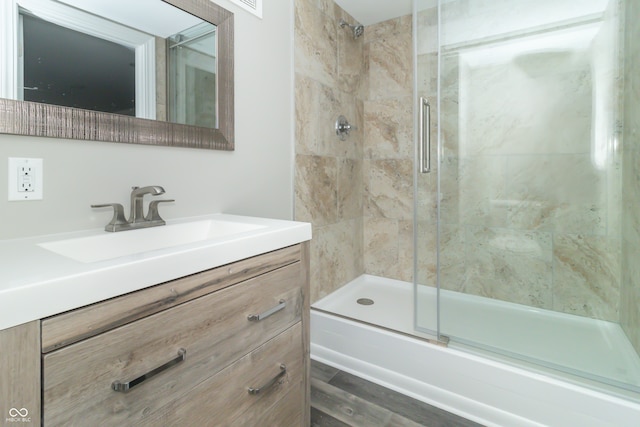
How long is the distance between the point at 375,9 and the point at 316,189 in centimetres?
143

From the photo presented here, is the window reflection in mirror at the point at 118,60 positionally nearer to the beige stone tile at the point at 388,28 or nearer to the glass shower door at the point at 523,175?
the glass shower door at the point at 523,175

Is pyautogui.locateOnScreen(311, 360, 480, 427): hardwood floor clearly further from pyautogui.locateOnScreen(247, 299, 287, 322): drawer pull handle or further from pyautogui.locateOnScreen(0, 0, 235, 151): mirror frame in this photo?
pyautogui.locateOnScreen(0, 0, 235, 151): mirror frame

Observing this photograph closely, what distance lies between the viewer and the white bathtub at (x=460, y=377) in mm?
1236

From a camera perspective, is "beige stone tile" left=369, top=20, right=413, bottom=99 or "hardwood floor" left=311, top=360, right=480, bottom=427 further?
"beige stone tile" left=369, top=20, right=413, bottom=99

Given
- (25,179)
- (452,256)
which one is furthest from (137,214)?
(452,256)

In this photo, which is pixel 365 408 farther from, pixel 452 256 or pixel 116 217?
pixel 116 217

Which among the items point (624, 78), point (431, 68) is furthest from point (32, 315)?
point (624, 78)

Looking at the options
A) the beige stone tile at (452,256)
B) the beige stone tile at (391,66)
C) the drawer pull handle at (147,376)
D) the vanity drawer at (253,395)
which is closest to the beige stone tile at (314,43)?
the beige stone tile at (391,66)

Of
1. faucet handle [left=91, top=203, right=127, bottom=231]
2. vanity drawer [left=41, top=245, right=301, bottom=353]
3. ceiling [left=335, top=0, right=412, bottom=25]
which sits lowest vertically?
vanity drawer [left=41, top=245, right=301, bottom=353]

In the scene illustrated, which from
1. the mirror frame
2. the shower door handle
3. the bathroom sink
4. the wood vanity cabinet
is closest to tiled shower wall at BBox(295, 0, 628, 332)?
the shower door handle

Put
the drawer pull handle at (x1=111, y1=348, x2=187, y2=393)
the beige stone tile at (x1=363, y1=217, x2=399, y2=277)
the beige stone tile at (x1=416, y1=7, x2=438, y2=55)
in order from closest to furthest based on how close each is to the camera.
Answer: the drawer pull handle at (x1=111, y1=348, x2=187, y2=393), the beige stone tile at (x1=416, y1=7, x2=438, y2=55), the beige stone tile at (x1=363, y1=217, x2=399, y2=277)

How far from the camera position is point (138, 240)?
109 centimetres

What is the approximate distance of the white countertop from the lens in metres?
0.51

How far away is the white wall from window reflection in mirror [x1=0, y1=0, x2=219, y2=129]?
0.45ft
